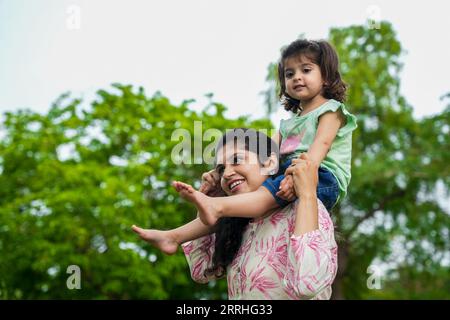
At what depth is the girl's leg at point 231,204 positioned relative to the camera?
258 cm

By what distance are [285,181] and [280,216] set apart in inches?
8.2

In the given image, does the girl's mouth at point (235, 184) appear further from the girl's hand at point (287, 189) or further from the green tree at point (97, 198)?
the green tree at point (97, 198)

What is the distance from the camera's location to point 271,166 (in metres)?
2.80

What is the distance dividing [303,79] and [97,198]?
30.8 ft

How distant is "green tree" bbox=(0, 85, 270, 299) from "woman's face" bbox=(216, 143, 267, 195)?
8166 millimetres

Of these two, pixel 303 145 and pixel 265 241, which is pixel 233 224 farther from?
pixel 303 145

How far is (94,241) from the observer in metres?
12.1

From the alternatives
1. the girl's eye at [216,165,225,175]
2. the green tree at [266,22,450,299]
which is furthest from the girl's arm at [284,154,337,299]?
the green tree at [266,22,450,299]

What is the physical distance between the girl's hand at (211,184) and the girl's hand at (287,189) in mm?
419

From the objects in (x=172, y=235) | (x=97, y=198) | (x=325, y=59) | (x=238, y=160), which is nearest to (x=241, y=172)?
(x=238, y=160)
